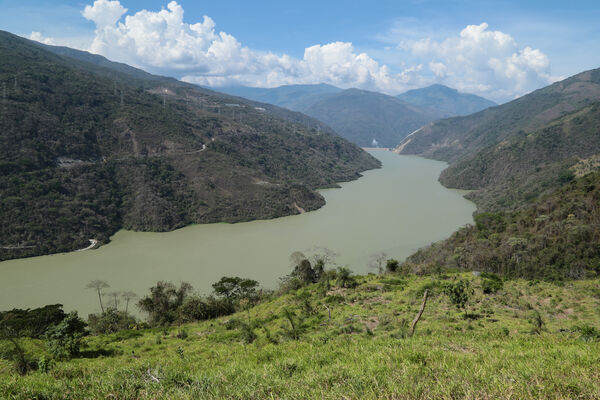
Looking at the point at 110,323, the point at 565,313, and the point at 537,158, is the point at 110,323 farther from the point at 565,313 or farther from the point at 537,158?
the point at 537,158

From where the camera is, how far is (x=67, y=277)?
126ft

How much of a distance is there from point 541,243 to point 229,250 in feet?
125

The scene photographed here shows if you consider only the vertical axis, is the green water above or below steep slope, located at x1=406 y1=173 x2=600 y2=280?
below

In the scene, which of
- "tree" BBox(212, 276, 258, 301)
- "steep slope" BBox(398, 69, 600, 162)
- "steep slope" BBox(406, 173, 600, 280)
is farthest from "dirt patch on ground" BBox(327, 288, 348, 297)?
"steep slope" BBox(398, 69, 600, 162)

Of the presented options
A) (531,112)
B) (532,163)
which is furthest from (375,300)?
(531,112)

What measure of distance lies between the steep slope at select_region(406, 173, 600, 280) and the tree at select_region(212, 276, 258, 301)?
15.7 meters

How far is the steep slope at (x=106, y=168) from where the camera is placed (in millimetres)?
51375

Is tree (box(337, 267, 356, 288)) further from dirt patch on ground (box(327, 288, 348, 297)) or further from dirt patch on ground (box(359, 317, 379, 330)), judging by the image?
dirt patch on ground (box(359, 317, 379, 330))

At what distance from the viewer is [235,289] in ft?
92.1

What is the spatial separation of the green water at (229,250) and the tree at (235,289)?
8158 mm

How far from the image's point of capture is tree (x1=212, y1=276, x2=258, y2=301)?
2720 centimetres

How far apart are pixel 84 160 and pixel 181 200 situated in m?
22.0

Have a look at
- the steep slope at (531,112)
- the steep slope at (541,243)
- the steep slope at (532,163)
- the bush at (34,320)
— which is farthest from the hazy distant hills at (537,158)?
the bush at (34,320)

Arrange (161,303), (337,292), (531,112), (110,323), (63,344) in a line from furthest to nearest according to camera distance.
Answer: (531,112)
(161,303)
(110,323)
(337,292)
(63,344)
